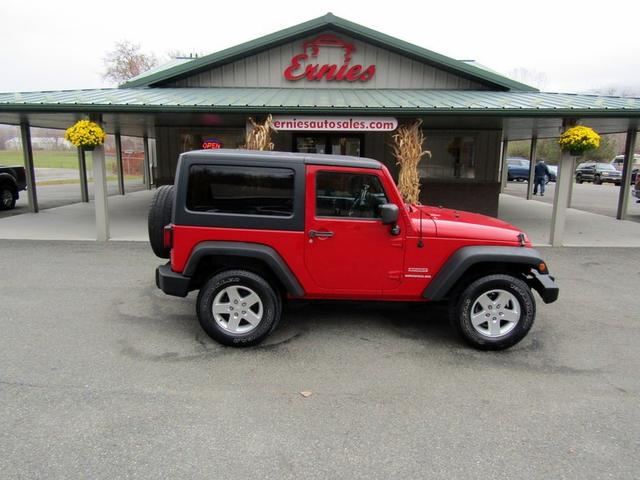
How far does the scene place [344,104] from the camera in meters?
9.46

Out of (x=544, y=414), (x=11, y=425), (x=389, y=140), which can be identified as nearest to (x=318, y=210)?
(x=544, y=414)

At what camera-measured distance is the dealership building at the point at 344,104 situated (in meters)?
9.22

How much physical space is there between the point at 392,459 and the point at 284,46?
11.3 meters

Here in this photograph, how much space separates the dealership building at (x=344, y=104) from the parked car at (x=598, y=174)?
19.0 metres

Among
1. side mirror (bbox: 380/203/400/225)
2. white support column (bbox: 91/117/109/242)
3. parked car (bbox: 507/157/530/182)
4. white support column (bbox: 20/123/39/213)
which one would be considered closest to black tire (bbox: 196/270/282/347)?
side mirror (bbox: 380/203/400/225)

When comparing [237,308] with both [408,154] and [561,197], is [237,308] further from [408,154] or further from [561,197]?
[561,197]

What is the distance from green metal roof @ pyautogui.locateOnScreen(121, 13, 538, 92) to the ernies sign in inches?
11.8

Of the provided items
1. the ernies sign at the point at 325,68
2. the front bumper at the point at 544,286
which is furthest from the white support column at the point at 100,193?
the front bumper at the point at 544,286

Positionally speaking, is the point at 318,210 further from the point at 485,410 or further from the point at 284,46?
the point at 284,46

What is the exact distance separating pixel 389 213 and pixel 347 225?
436mm

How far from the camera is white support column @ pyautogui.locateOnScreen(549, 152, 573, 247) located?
933cm

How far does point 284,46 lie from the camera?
39.0ft

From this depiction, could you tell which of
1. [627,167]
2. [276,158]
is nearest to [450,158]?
[627,167]

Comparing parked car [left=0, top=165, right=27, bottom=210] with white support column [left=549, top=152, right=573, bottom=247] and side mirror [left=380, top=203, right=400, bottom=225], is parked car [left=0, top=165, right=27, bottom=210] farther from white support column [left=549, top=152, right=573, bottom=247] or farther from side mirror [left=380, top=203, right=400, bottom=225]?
white support column [left=549, top=152, right=573, bottom=247]
